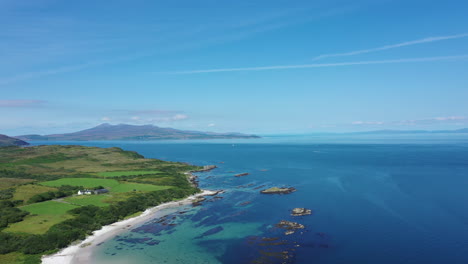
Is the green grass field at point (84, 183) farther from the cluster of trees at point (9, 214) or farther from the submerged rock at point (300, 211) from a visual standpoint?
the submerged rock at point (300, 211)

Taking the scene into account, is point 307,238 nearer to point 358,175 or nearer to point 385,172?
point 358,175

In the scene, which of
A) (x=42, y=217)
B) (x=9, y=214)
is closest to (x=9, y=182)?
(x=9, y=214)

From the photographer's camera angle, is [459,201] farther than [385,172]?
No

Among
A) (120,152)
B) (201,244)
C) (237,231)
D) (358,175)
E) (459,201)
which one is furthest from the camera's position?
(120,152)

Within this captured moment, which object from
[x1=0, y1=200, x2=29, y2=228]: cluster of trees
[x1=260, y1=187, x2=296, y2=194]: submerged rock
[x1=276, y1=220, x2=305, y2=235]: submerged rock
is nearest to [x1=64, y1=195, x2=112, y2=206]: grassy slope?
[x1=0, y1=200, x2=29, y2=228]: cluster of trees

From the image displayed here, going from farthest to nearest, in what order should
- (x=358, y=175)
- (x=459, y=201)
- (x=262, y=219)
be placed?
(x=358, y=175)
(x=459, y=201)
(x=262, y=219)

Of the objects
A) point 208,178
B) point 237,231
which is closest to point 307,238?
point 237,231
